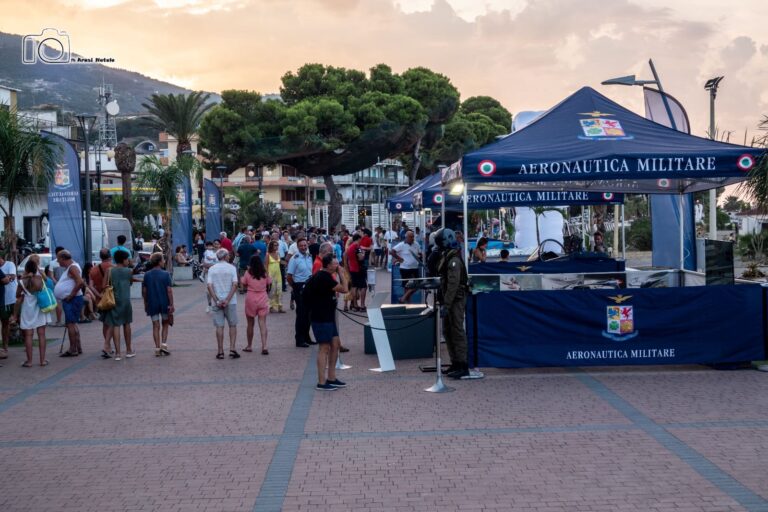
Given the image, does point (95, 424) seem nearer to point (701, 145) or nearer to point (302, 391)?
point (302, 391)

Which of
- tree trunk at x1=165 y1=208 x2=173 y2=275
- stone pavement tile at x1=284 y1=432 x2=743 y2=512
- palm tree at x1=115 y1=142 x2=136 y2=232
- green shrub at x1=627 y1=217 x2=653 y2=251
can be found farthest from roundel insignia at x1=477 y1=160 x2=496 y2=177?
green shrub at x1=627 y1=217 x2=653 y2=251

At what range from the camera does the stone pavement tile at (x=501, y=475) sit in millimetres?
6066

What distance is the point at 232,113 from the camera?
149 ft

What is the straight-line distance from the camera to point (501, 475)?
6734 mm

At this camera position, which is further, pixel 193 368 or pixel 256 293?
pixel 256 293

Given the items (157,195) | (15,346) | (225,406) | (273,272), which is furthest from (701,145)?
(157,195)

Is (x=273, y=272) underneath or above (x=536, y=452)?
above

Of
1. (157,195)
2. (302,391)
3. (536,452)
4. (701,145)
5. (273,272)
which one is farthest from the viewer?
(157,195)

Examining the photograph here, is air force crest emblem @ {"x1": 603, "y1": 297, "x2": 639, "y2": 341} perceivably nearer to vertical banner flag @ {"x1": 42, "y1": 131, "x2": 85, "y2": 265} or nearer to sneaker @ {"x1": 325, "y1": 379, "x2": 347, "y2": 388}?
sneaker @ {"x1": 325, "y1": 379, "x2": 347, "y2": 388}

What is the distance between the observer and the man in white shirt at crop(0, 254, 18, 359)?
43.3 ft

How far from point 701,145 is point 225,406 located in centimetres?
748

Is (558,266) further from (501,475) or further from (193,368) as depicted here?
(501,475)

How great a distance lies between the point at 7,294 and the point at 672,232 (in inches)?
467

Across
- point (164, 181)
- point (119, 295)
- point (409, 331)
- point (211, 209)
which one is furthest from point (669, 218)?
point (211, 209)
